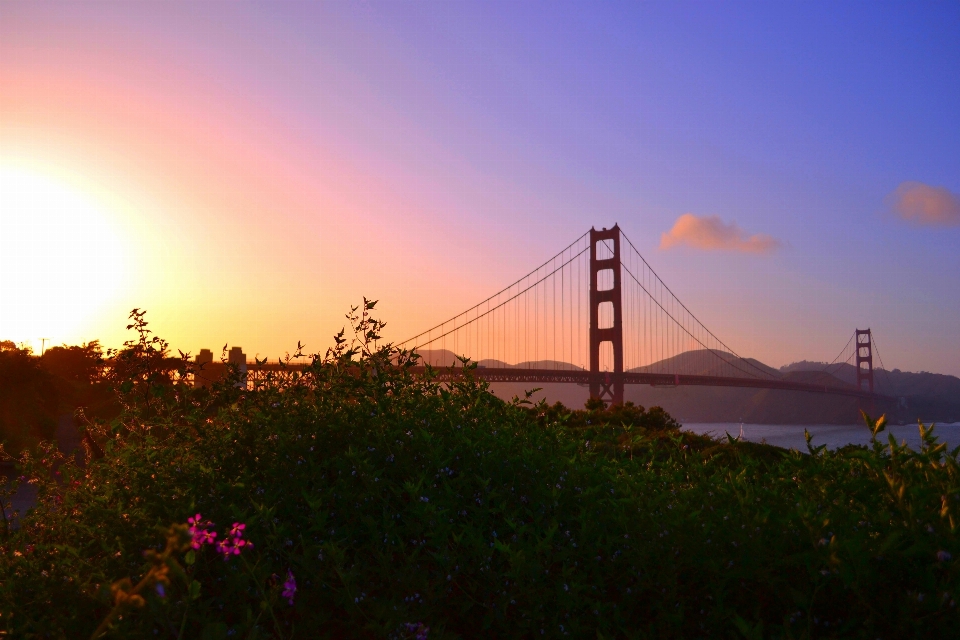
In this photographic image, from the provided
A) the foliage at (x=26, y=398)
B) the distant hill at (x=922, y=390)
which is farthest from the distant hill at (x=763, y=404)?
the foliage at (x=26, y=398)

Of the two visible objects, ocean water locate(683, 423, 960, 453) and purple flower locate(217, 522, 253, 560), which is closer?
purple flower locate(217, 522, 253, 560)

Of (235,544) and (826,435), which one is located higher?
(235,544)

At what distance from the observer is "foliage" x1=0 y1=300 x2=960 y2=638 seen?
10.00 feet

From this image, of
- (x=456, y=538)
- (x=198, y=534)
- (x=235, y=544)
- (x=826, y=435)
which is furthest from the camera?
(x=826, y=435)

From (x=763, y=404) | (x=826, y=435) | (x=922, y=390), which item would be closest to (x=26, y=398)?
(x=826, y=435)

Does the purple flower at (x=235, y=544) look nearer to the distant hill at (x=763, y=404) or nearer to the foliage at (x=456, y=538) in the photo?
the foliage at (x=456, y=538)

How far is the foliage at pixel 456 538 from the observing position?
10.00ft

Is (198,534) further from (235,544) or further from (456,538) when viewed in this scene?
(456,538)

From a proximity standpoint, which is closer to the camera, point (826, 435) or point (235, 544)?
point (235, 544)

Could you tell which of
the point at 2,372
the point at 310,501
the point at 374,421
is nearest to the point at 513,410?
the point at 374,421

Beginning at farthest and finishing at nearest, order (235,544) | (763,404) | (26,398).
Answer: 1. (763,404)
2. (26,398)
3. (235,544)

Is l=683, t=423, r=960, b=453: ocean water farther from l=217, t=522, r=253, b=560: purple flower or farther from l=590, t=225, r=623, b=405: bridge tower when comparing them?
l=217, t=522, r=253, b=560: purple flower

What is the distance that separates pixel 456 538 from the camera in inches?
136

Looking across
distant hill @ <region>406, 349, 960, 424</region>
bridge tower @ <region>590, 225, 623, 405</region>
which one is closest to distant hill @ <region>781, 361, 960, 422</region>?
distant hill @ <region>406, 349, 960, 424</region>
